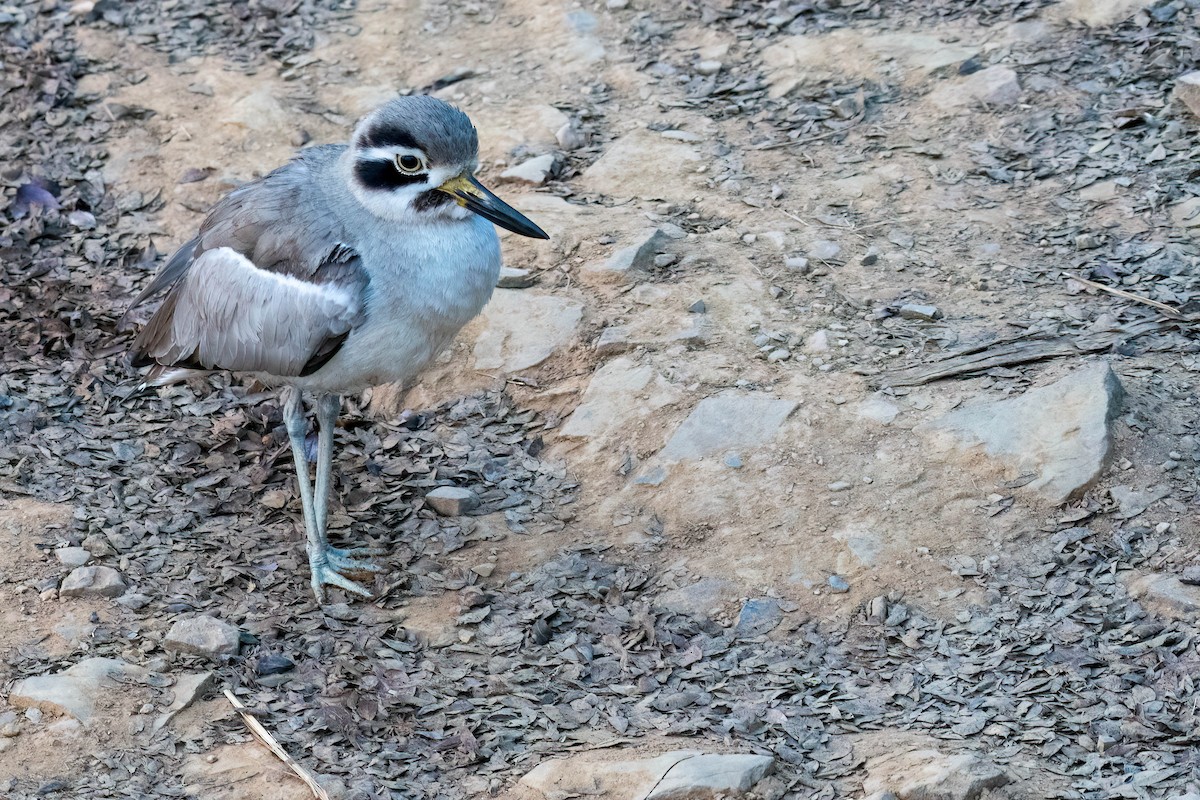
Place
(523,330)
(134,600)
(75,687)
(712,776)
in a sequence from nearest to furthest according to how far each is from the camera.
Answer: (712,776) < (75,687) < (134,600) < (523,330)

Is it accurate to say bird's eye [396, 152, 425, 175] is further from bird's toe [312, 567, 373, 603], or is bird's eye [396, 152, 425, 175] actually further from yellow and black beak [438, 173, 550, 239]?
bird's toe [312, 567, 373, 603]

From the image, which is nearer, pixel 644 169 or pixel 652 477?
pixel 652 477

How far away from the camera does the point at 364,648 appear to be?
192 inches

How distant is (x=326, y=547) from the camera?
17.5 ft

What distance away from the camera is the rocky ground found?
4309 mm

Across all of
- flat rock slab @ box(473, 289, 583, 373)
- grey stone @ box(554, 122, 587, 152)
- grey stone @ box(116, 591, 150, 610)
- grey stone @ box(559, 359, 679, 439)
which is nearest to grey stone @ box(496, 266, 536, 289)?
flat rock slab @ box(473, 289, 583, 373)

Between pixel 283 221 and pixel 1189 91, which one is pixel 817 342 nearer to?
pixel 283 221

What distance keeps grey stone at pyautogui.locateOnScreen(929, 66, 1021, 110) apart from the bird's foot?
4041mm

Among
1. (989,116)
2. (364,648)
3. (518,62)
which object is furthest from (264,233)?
(989,116)

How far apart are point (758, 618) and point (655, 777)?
1.01 m

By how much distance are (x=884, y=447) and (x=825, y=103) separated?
284cm

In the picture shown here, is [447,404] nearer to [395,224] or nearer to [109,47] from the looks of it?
[395,224]

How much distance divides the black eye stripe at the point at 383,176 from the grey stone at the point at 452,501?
1.38 metres

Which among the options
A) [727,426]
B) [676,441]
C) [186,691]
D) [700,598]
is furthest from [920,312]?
[186,691]
